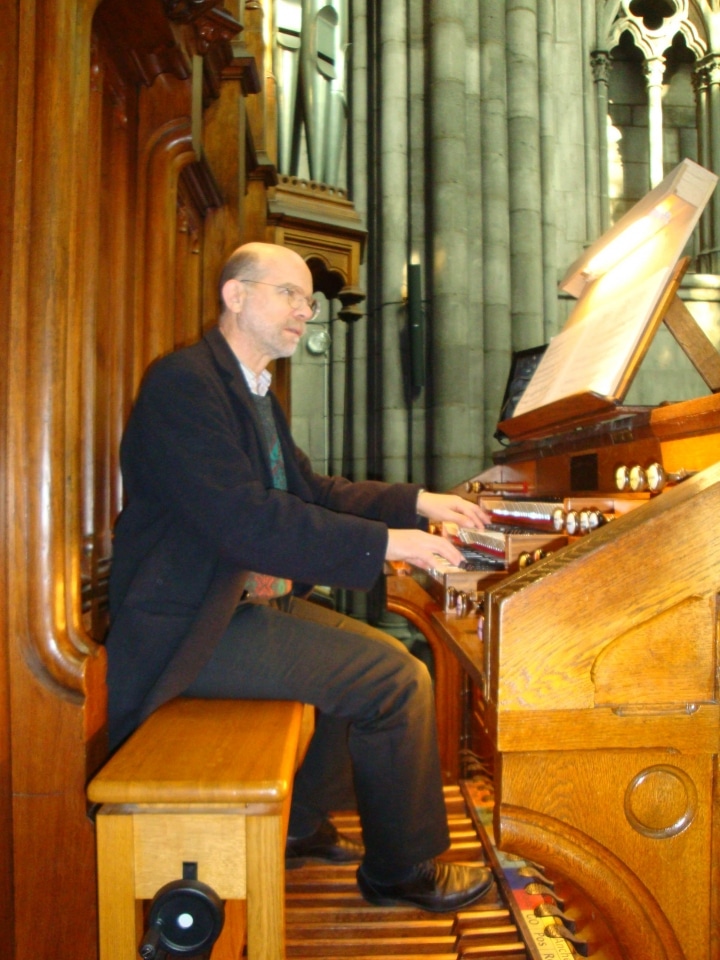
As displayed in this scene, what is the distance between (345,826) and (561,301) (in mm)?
4761

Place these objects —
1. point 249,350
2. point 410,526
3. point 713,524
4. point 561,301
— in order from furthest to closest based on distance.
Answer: point 561,301 < point 410,526 < point 249,350 < point 713,524

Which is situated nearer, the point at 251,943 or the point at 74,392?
the point at 251,943

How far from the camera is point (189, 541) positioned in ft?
5.41

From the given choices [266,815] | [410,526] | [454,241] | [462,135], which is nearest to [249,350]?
[410,526]

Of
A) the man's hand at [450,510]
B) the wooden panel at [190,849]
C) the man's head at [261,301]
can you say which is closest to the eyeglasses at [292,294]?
the man's head at [261,301]

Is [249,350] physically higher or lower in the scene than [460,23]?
lower

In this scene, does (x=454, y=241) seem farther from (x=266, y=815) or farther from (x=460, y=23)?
(x=266, y=815)

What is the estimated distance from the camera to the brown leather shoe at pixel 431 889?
1.74 meters

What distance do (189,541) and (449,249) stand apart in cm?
444

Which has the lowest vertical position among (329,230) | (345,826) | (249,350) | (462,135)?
(345,826)

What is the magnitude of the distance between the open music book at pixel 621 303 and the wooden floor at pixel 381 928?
134 centimetres

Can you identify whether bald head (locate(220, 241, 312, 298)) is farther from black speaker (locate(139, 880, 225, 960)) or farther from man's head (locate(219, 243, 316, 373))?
black speaker (locate(139, 880, 225, 960))

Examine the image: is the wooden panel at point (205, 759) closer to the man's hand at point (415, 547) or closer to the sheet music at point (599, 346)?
the man's hand at point (415, 547)

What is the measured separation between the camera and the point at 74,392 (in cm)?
134
